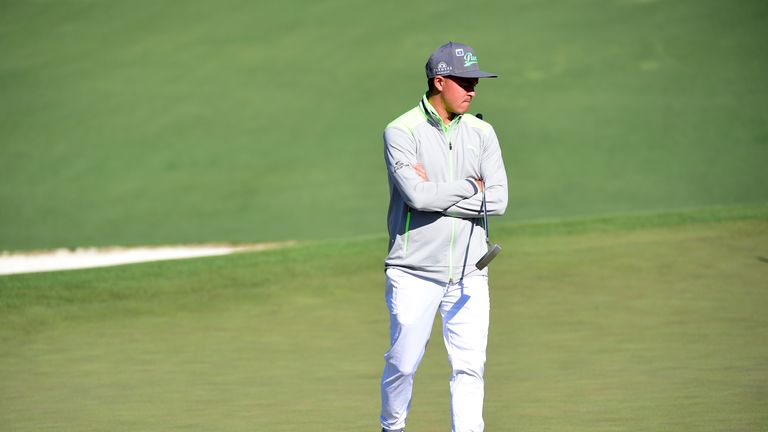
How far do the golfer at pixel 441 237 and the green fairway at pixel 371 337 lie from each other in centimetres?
80

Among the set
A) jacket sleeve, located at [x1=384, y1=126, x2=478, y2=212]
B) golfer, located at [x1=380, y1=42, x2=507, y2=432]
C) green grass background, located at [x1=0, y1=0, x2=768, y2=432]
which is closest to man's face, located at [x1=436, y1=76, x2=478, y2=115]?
golfer, located at [x1=380, y1=42, x2=507, y2=432]

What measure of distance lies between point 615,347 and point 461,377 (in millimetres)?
2875

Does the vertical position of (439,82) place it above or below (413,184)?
above

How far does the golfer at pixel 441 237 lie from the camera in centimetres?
507

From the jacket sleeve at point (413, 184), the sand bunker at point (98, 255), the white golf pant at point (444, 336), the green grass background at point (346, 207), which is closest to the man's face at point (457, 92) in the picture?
the jacket sleeve at point (413, 184)

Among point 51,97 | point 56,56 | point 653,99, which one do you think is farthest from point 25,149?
point 653,99

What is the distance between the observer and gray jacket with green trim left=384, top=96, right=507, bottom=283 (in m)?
5.09

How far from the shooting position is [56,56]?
19.9m

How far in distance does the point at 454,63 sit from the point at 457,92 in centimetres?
12

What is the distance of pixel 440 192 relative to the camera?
5023mm

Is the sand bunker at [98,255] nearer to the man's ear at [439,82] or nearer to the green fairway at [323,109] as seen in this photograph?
the green fairway at [323,109]

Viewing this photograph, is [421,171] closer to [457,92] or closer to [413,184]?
[413,184]

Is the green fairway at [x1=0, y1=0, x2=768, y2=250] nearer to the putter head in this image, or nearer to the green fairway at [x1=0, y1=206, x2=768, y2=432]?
the green fairway at [x1=0, y1=206, x2=768, y2=432]

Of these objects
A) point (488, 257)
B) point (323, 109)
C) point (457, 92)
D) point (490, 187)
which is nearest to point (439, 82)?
point (457, 92)
